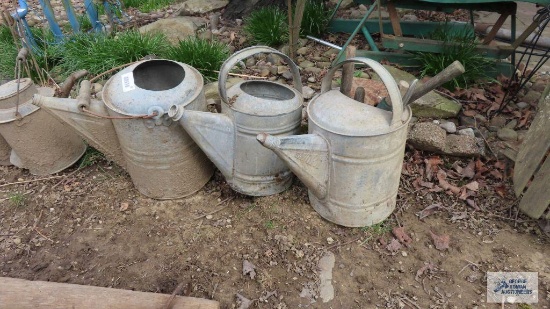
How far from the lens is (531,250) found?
229cm

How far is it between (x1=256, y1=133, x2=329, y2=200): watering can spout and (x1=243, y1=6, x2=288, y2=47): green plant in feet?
7.05

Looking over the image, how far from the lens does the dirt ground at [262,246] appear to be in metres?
2.15

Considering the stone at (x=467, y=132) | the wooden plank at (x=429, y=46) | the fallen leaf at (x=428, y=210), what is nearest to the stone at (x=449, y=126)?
the stone at (x=467, y=132)

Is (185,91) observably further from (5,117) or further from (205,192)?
(5,117)

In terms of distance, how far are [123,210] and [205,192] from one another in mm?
526

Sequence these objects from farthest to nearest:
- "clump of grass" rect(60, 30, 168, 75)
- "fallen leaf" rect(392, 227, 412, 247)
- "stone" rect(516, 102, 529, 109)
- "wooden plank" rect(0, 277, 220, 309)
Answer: "clump of grass" rect(60, 30, 168, 75)
"stone" rect(516, 102, 529, 109)
"fallen leaf" rect(392, 227, 412, 247)
"wooden plank" rect(0, 277, 220, 309)

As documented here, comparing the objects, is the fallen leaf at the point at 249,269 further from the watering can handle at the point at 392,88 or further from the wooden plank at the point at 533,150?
the wooden plank at the point at 533,150

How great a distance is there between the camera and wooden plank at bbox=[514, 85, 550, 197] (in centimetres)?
233

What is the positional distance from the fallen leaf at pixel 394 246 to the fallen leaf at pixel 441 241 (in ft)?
0.67

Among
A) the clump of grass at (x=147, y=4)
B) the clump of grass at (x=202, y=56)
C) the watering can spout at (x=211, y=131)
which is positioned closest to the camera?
the watering can spout at (x=211, y=131)

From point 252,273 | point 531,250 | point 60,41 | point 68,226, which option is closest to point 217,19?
point 60,41

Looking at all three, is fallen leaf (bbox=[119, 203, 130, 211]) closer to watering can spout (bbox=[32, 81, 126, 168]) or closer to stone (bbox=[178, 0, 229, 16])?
watering can spout (bbox=[32, 81, 126, 168])

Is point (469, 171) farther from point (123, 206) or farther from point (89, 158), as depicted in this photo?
point (89, 158)

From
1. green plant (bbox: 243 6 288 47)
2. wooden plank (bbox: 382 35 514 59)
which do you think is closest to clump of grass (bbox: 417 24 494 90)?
wooden plank (bbox: 382 35 514 59)
